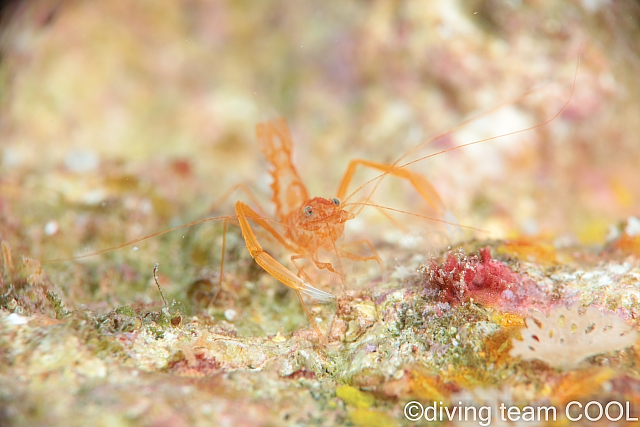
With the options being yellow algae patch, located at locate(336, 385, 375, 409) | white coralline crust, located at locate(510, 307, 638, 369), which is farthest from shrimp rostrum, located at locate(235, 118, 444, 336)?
white coralline crust, located at locate(510, 307, 638, 369)

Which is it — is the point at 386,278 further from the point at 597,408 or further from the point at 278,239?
the point at 597,408

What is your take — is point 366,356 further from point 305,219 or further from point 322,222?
point 305,219

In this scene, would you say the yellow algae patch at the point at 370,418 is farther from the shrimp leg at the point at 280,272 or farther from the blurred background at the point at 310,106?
the blurred background at the point at 310,106

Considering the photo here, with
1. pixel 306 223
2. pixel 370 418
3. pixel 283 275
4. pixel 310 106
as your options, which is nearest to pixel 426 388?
pixel 370 418

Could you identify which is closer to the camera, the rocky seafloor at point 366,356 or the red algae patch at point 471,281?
the rocky seafloor at point 366,356

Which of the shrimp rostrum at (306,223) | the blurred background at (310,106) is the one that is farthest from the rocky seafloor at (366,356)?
the blurred background at (310,106)

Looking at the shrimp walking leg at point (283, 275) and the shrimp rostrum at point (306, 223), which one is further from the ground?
the shrimp rostrum at point (306, 223)
